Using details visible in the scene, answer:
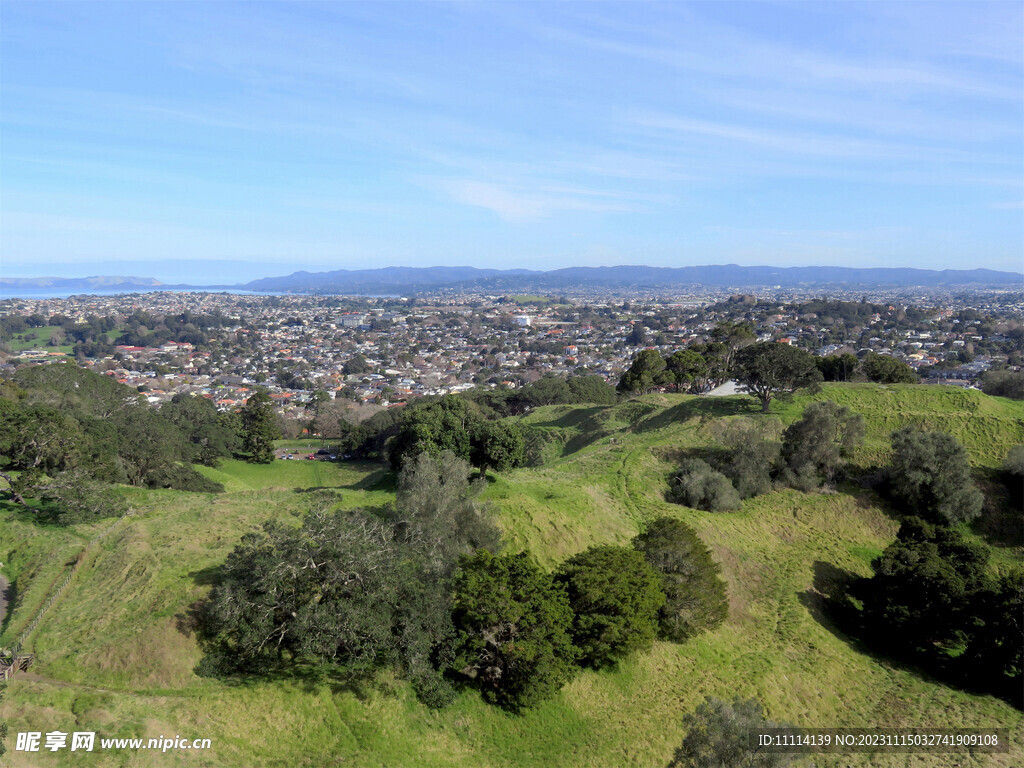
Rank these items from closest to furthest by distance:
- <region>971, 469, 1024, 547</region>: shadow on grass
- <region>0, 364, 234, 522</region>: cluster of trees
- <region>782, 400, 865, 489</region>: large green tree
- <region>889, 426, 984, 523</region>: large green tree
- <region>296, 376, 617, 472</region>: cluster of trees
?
<region>0, 364, 234, 522</region>: cluster of trees → <region>971, 469, 1024, 547</region>: shadow on grass → <region>889, 426, 984, 523</region>: large green tree → <region>296, 376, 617, 472</region>: cluster of trees → <region>782, 400, 865, 489</region>: large green tree

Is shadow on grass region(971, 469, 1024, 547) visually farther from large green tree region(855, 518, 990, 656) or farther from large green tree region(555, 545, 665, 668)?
large green tree region(555, 545, 665, 668)

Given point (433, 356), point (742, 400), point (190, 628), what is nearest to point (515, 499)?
point (190, 628)

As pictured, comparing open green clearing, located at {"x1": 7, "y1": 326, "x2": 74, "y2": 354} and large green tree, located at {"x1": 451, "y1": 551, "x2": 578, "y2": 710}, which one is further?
open green clearing, located at {"x1": 7, "y1": 326, "x2": 74, "y2": 354}

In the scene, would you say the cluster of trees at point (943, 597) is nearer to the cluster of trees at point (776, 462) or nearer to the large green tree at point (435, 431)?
the cluster of trees at point (776, 462)

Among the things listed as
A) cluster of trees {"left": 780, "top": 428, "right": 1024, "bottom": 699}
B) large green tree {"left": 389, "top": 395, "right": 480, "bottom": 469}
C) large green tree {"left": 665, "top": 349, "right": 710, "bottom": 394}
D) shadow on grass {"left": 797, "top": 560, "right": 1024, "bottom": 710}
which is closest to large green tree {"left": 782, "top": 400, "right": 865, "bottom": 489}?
cluster of trees {"left": 780, "top": 428, "right": 1024, "bottom": 699}

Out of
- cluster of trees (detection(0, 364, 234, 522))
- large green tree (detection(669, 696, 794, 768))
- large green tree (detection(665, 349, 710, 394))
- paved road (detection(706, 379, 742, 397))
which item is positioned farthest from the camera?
paved road (detection(706, 379, 742, 397))

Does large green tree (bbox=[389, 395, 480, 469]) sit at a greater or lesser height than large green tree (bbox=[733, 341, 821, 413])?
lesser

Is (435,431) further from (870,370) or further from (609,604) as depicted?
(870,370)

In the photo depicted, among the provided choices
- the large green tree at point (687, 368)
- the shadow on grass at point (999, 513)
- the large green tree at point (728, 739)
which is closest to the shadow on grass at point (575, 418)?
the large green tree at point (687, 368)
